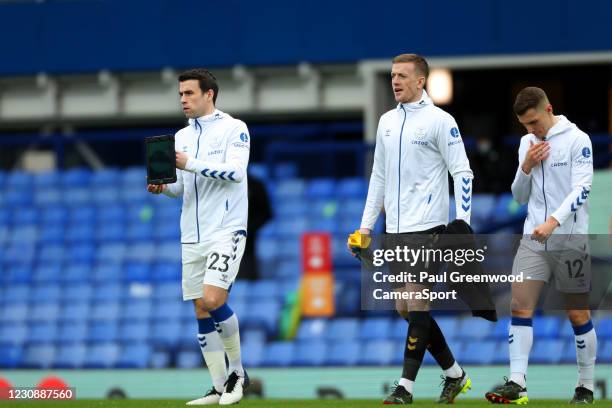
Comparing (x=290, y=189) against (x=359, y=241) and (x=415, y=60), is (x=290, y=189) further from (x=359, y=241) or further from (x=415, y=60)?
(x=415, y=60)

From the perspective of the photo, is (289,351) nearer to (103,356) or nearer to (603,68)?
(103,356)

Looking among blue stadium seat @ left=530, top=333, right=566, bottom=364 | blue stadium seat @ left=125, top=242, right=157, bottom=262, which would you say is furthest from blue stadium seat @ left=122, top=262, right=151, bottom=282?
blue stadium seat @ left=530, top=333, right=566, bottom=364

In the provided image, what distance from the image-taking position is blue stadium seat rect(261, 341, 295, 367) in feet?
53.4

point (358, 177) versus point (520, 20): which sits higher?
point (520, 20)

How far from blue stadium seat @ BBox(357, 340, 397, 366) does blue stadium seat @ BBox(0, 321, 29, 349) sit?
4565 millimetres

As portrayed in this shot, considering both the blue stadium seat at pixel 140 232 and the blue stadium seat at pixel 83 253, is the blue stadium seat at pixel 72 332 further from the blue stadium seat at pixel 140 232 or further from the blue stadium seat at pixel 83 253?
the blue stadium seat at pixel 140 232

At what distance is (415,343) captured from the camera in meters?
8.85

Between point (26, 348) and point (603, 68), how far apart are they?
27.1ft

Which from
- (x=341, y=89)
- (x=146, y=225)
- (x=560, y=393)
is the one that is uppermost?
(x=341, y=89)

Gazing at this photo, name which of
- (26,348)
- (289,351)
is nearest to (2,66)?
(26,348)

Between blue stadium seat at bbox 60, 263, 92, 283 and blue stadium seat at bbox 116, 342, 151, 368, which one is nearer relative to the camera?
blue stadium seat at bbox 116, 342, 151, 368

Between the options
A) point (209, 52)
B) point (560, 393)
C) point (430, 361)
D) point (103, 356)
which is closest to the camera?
point (560, 393)

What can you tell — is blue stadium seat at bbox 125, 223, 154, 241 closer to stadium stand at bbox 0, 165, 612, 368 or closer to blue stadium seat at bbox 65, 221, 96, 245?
stadium stand at bbox 0, 165, 612, 368

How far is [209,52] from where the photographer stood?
19.7 m
